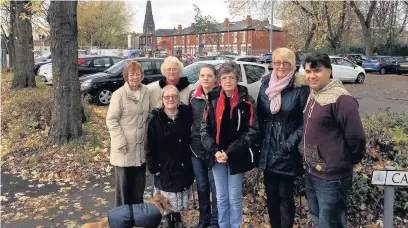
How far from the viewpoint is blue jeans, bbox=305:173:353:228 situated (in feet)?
10.2

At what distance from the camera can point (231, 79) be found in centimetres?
369

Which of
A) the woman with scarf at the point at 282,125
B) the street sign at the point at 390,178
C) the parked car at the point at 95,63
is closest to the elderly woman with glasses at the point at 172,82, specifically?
the woman with scarf at the point at 282,125

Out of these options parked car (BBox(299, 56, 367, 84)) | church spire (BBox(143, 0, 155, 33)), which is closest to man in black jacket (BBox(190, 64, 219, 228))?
parked car (BBox(299, 56, 367, 84))

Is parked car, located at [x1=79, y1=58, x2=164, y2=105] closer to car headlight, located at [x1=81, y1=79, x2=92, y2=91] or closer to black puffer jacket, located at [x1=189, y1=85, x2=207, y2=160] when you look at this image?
car headlight, located at [x1=81, y1=79, x2=92, y2=91]

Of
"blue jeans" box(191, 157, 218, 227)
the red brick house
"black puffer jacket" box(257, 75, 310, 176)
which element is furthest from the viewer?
the red brick house

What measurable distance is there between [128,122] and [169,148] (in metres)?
0.60

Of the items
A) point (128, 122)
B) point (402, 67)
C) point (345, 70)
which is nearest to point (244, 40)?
point (402, 67)

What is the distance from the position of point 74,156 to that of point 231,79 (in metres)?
4.70

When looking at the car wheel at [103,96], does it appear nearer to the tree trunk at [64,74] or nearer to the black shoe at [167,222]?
the tree trunk at [64,74]

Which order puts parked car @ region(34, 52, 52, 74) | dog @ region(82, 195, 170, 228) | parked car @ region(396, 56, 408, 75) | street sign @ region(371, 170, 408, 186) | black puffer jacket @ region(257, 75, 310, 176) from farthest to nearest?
parked car @ region(396, 56, 408, 75), parked car @ region(34, 52, 52, 74), dog @ region(82, 195, 170, 228), black puffer jacket @ region(257, 75, 310, 176), street sign @ region(371, 170, 408, 186)

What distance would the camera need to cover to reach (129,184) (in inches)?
178

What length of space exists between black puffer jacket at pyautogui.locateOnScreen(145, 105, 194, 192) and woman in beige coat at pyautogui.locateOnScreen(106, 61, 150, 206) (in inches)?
11.8

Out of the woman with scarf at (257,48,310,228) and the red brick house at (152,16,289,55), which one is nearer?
the woman with scarf at (257,48,310,228)

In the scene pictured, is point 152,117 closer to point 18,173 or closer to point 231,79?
point 231,79
